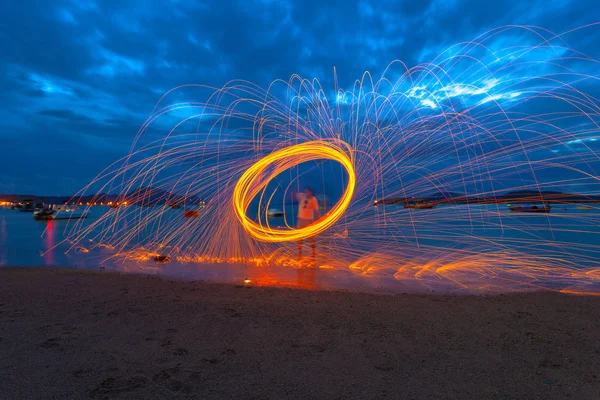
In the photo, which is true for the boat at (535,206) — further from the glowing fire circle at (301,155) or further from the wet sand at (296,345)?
the wet sand at (296,345)

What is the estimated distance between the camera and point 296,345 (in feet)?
12.7

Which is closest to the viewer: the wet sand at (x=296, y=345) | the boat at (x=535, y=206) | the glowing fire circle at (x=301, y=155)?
the wet sand at (x=296, y=345)

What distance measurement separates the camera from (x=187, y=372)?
3.27 metres

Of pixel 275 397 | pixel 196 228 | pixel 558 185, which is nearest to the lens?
pixel 275 397

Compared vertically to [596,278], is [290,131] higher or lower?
higher

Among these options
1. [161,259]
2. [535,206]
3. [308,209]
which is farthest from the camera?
[535,206]

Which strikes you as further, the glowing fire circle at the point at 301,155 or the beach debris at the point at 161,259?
the beach debris at the point at 161,259

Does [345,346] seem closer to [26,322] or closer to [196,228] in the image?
[26,322]

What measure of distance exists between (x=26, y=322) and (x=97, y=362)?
1775mm

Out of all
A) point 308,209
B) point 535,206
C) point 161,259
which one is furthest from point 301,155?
point 535,206

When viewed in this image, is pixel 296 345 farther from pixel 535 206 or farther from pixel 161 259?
pixel 535 206

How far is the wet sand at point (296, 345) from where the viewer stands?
3018 mm

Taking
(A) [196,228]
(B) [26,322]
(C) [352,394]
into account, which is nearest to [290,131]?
(A) [196,228]

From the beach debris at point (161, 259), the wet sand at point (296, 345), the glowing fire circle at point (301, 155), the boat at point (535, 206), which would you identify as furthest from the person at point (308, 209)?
the boat at point (535, 206)
